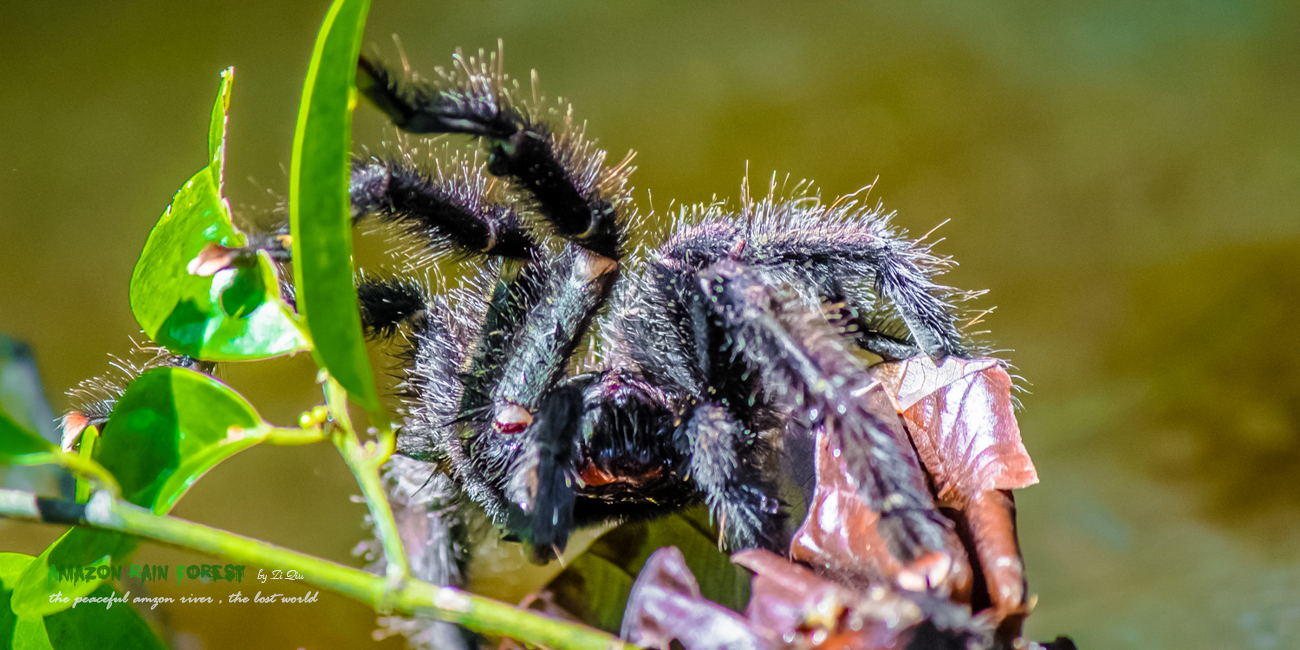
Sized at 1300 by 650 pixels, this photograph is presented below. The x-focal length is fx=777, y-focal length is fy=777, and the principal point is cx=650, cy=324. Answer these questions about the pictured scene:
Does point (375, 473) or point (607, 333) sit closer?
point (375, 473)

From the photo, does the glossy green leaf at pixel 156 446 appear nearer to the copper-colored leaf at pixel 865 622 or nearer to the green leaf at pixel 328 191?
the green leaf at pixel 328 191

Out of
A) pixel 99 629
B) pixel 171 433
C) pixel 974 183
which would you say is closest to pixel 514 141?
pixel 171 433

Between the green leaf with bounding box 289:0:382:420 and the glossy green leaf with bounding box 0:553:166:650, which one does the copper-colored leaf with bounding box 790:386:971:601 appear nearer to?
the green leaf with bounding box 289:0:382:420

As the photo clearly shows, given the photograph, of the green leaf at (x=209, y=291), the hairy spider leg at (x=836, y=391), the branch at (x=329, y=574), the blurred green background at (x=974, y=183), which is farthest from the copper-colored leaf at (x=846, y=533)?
the blurred green background at (x=974, y=183)

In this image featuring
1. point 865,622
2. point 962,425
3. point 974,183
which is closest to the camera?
point 865,622

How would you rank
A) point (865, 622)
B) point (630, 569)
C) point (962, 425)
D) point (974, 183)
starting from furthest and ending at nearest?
point (974, 183) → point (630, 569) → point (962, 425) → point (865, 622)

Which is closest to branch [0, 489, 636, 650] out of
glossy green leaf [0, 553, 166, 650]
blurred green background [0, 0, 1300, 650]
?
glossy green leaf [0, 553, 166, 650]

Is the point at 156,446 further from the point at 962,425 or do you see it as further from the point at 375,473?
the point at 962,425
